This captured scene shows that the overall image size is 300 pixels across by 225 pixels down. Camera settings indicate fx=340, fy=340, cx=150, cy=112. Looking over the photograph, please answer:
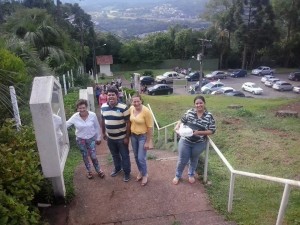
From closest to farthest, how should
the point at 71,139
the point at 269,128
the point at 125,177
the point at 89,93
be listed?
the point at 125,177, the point at 71,139, the point at 269,128, the point at 89,93

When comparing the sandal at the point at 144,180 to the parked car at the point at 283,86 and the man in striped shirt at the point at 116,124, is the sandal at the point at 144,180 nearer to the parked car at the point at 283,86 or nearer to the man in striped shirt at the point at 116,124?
the man in striped shirt at the point at 116,124

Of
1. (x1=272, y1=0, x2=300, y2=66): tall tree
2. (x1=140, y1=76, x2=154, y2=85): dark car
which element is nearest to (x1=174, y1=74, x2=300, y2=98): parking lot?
(x1=140, y1=76, x2=154, y2=85): dark car

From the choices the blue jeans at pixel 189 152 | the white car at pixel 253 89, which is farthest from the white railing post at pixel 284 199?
the white car at pixel 253 89

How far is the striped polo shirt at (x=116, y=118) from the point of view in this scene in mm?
4953

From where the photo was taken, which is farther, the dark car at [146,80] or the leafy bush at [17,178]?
the dark car at [146,80]

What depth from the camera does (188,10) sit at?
19562 centimetres

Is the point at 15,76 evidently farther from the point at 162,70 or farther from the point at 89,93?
the point at 162,70

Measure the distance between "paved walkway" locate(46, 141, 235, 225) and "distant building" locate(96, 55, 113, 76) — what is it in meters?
39.6

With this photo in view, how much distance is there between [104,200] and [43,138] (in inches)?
54.7

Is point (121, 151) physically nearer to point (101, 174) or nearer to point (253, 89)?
point (101, 174)

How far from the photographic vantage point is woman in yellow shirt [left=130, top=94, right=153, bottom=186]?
489cm

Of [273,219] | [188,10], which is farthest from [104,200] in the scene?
[188,10]

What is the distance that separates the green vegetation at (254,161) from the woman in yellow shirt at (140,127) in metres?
1.11

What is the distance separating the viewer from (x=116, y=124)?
16.4 ft
